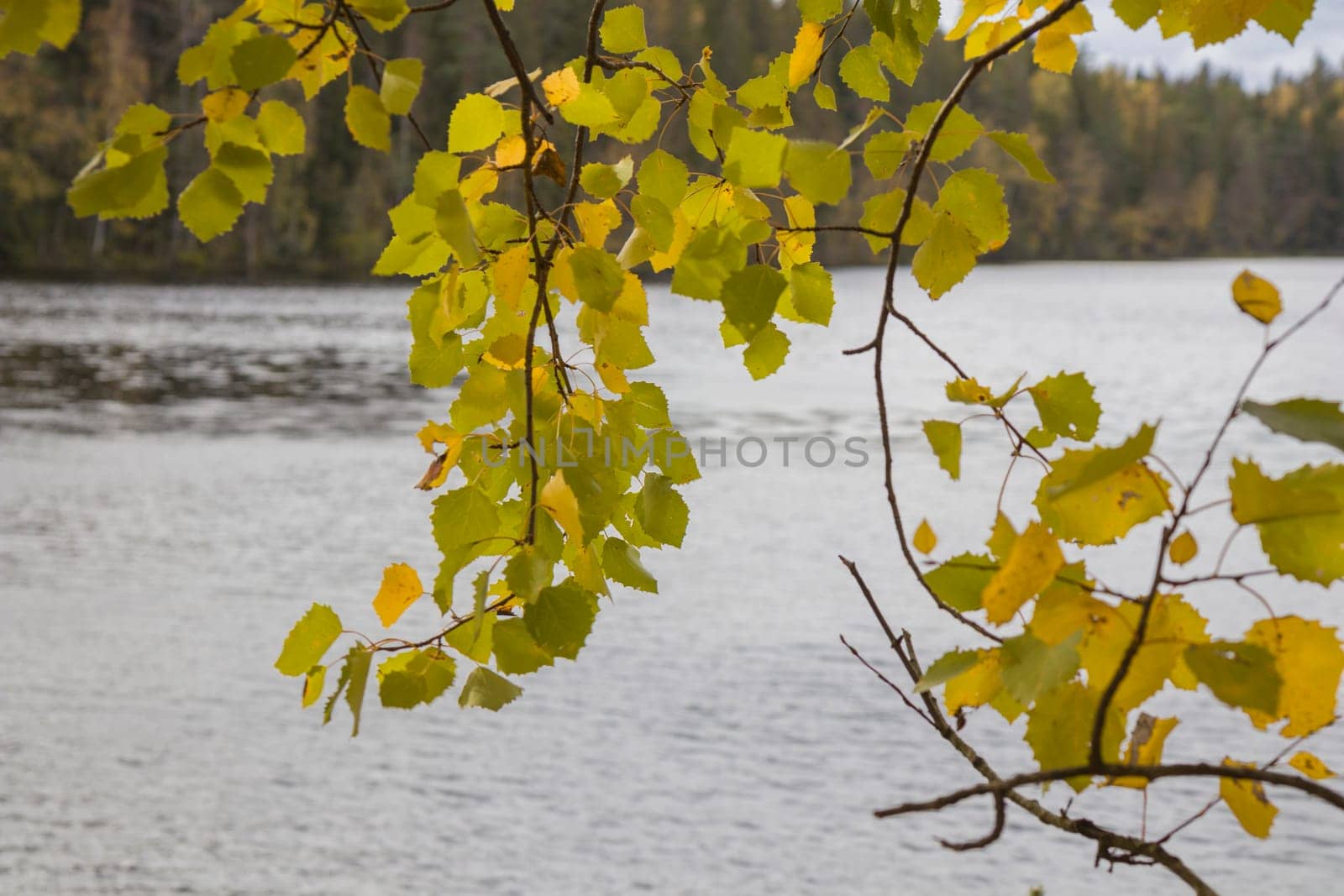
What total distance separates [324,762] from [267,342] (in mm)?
21848

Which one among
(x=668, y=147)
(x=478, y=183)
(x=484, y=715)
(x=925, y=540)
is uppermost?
(x=668, y=147)

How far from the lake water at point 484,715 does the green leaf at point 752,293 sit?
6208 millimetres

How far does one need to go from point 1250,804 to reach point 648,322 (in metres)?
0.40

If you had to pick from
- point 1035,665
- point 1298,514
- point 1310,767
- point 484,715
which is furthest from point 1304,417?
point 484,715

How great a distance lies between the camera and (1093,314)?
4497 cm

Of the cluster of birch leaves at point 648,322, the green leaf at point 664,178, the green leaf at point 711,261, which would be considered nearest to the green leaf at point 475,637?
the cluster of birch leaves at point 648,322

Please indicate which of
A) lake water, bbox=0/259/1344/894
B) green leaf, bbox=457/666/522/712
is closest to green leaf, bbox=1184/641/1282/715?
green leaf, bbox=457/666/522/712

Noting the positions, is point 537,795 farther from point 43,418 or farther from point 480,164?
point 43,418

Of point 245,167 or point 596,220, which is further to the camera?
point 596,220

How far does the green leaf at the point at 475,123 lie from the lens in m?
0.84

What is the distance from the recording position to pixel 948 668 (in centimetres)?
61

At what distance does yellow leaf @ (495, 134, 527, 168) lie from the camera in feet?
2.86

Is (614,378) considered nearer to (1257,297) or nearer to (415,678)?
(415,678)

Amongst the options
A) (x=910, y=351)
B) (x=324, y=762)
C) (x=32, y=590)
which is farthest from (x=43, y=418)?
(x=910, y=351)
